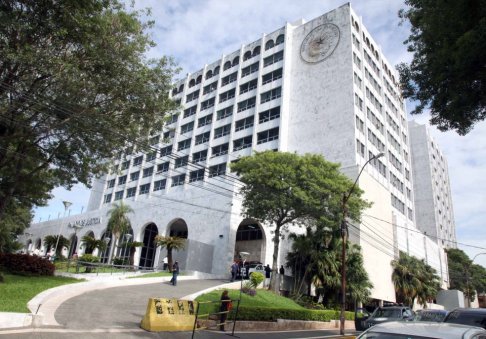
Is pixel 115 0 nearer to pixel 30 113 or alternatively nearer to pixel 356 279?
pixel 30 113

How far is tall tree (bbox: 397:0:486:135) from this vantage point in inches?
374

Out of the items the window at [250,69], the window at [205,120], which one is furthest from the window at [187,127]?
the window at [250,69]

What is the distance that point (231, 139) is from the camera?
1997 inches

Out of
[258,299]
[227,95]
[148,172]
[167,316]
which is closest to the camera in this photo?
[167,316]

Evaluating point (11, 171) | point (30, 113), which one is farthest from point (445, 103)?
point (11, 171)

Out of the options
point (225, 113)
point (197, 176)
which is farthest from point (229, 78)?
point (197, 176)

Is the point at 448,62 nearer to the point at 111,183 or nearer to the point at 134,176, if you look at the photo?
the point at 134,176

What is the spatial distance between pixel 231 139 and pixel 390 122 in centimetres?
2335

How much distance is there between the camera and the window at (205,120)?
56.6 m

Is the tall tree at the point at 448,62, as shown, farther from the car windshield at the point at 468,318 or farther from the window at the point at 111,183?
the window at the point at 111,183

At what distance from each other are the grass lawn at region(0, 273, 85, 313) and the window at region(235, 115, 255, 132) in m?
33.8

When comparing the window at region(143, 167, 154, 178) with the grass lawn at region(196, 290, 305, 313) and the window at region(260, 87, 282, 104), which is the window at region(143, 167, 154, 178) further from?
the grass lawn at region(196, 290, 305, 313)

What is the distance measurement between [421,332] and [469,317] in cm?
615

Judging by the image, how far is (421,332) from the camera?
435 centimetres
